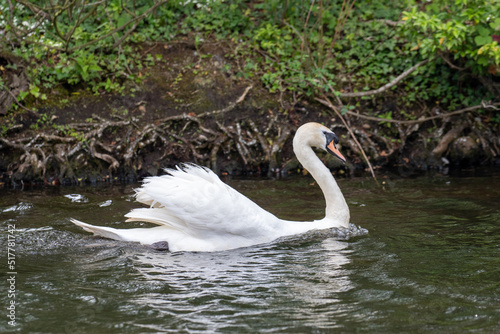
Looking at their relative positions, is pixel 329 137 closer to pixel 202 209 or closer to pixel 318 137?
pixel 318 137

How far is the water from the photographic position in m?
3.74

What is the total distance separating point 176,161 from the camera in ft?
32.3

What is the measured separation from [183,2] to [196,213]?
7.82 m

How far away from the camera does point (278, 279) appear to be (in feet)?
15.1

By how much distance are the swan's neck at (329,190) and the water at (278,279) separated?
245 millimetres

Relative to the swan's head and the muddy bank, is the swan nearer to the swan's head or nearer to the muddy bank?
the swan's head

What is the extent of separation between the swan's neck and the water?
245 millimetres

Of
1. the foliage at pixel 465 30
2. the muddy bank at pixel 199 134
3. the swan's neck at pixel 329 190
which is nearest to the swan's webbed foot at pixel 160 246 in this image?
the swan's neck at pixel 329 190

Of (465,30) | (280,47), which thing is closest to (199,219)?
(465,30)

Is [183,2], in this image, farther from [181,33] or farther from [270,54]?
[270,54]

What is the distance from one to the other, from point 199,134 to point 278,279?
5.75m

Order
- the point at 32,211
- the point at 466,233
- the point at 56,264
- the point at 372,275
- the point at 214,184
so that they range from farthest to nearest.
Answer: the point at 32,211 → the point at 466,233 → the point at 214,184 → the point at 56,264 → the point at 372,275

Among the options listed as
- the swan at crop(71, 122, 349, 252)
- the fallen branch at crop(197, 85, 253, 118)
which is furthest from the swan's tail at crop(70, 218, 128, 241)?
the fallen branch at crop(197, 85, 253, 118)

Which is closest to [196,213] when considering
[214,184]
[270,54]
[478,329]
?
[214,184]
